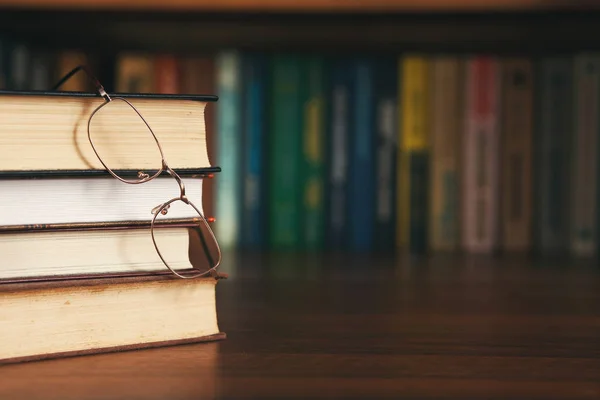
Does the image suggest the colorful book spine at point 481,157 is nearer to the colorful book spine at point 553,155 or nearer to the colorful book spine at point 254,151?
the colorful book spine at point 553,155

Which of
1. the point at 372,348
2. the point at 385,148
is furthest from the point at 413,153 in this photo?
the point at 372,348

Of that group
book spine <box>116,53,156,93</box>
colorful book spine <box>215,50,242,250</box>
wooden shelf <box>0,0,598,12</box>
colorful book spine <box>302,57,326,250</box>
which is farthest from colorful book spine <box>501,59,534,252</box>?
book spine <box>116,53,156,93</box>

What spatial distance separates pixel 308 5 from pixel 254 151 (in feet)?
0.76

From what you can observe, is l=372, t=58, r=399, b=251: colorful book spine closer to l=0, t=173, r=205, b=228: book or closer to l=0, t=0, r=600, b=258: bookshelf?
l=0, t=0, r=600, b=258: bookshelf

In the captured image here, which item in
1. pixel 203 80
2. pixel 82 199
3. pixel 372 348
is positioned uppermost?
pixel 203 80

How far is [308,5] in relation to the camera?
1.03 meters

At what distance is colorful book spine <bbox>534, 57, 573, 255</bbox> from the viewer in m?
1.12

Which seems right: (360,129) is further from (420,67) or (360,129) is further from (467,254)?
(467,254)

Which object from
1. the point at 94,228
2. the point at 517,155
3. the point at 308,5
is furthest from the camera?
the point at 517,155

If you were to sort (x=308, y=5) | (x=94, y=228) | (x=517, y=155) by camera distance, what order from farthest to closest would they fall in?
(x=517, y=155)
(x=308, y=5)
(x=94, y=228)

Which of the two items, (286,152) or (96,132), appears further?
(286,152)

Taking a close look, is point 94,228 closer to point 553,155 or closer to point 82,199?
point 82,199

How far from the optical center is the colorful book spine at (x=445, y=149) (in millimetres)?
1128

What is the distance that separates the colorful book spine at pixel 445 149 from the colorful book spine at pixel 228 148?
27cm
